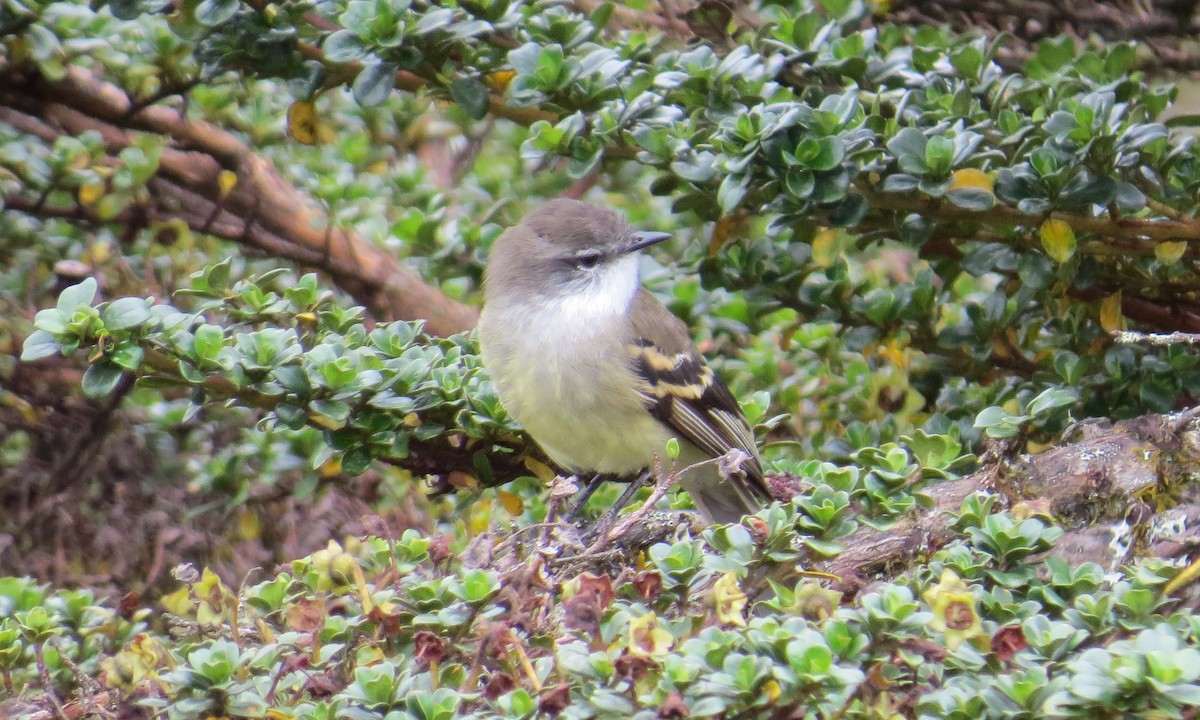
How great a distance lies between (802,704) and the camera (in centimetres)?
198

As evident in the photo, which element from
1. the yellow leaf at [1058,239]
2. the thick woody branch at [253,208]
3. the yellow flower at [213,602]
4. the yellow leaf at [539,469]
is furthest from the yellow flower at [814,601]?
the thick woody branch at [253,208]

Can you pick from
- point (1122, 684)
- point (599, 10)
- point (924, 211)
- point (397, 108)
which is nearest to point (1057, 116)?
point (924, 211)

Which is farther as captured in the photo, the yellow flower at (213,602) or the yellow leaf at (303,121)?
the yellow leaf at (303,121)

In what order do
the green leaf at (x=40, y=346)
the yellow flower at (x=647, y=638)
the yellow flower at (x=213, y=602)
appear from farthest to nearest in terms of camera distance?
1. the green leaf at (x=40, y=346)
2. the yellow flower at (x=213, y=602)
3. the yellow flower at (x=647, y=638)

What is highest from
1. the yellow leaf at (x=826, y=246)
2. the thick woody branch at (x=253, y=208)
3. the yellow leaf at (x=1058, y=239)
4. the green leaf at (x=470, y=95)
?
the yellow leaf at (x=1058, y=239)

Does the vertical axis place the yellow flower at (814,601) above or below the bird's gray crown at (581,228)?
above

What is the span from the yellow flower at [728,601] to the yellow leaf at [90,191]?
11.7 ft

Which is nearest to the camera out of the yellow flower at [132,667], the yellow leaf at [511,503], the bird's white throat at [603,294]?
the yellow flower at [132,667]

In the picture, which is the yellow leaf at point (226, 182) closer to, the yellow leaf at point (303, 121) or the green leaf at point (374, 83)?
the yellow leaf at point (303, 121)

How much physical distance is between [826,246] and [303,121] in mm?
1846

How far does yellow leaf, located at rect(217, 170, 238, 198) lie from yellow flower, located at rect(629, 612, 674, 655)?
374 cm

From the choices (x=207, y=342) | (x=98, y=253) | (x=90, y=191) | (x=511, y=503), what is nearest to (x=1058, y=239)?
(x=511, y=503)

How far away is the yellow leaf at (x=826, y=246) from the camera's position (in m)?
3.92

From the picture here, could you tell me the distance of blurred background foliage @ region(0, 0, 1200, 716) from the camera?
332 centimetres
